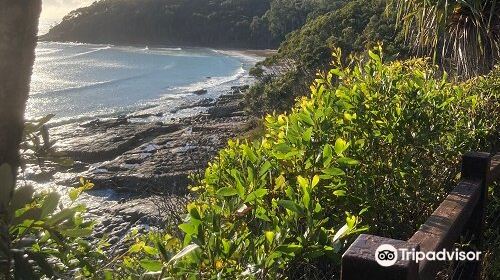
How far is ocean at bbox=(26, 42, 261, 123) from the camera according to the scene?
119 ft

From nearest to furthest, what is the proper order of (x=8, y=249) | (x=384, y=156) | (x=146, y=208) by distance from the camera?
(x=8, y=249), (x=384, y=156), (x=146, y=208)

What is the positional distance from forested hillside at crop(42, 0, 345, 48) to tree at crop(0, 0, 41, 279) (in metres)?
94.0

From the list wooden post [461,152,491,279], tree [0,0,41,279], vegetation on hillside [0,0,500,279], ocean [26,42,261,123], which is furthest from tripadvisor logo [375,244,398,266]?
ocean [26,42,261,123]

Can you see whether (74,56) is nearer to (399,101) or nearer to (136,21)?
(136,21)

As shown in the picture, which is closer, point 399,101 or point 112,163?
point 399,101

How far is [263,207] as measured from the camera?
1.94 metres

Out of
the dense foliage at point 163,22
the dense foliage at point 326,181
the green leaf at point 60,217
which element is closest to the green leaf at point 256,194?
the dense foliage at point 326,181

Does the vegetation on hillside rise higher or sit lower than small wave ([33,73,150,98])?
higher

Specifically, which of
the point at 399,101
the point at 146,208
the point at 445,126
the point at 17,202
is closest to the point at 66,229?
the point at 17,202

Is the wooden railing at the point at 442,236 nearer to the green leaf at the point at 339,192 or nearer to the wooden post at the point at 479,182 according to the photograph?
the wooden post at the point at 479,182

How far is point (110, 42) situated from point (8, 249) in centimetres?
10811

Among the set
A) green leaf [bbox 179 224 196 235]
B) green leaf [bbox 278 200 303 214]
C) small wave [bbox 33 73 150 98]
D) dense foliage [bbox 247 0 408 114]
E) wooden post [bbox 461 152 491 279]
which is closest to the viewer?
green leaf [bbox 179 224 196 235]

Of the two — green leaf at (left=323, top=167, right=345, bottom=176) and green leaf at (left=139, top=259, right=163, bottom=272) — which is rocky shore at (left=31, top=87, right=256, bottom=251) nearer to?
green leaf at (left=323, top=167, right=345, bottom=176)

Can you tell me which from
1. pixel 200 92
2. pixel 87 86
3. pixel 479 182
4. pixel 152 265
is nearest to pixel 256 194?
pixel 152 265
